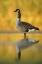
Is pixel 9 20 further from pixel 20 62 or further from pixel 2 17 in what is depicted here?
pixel 20 62

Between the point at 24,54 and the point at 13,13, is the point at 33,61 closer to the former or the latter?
the point at 24,54

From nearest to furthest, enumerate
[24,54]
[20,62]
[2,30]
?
[20,62]
[24,54]
[2,30]

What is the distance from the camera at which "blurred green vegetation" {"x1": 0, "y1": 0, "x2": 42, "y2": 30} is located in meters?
4.16

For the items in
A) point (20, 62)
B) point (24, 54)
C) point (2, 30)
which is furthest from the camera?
point (2, 30)

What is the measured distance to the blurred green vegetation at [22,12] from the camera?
416 centimetres

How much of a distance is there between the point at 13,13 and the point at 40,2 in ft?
1.73

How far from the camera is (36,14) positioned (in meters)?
4.16

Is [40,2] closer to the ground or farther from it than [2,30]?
farther from it

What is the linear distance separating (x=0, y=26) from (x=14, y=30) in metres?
Answer: 0.27

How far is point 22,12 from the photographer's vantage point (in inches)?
166

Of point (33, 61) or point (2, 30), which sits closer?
point (33, 61)

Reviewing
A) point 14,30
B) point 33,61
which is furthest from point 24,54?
point 14,30

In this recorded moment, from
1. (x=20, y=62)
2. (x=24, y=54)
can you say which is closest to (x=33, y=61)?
(x=20, y=62)

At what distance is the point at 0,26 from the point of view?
4184 mm
